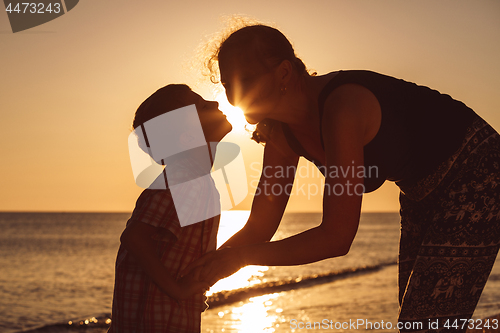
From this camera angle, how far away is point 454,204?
1682 millimetres

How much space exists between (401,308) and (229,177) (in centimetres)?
133

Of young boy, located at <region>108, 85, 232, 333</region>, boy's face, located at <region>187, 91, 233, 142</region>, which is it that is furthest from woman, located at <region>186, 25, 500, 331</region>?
boy's face, located at <region>187, 91, 233, 142</region>

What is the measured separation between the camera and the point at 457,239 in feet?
5.48

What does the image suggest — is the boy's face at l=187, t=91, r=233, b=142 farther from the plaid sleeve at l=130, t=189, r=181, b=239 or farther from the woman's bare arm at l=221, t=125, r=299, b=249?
the plaid sleeve at l=130, t=189, r=181, b=239

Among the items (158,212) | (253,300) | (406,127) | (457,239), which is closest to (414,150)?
(406,127)

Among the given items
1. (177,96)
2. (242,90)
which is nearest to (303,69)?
(242,90)

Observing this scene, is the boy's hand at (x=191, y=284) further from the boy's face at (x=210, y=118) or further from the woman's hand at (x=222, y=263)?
the boy's face at (x=210, y=118)

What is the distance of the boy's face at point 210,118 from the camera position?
2.26 metres

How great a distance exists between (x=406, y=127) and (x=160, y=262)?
128 cm

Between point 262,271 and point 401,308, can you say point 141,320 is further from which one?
point 262,271

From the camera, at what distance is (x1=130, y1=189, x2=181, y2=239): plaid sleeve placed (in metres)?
1.97
